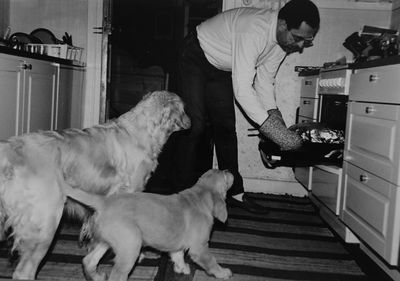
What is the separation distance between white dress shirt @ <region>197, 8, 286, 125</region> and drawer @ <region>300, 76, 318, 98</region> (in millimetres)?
503

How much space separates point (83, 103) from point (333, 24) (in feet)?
9.00

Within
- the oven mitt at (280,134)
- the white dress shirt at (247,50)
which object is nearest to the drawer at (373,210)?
the oven mitt at (280,134)

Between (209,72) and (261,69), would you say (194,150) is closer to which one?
(209,72)

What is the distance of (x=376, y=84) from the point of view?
224 cm

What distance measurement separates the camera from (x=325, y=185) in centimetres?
306

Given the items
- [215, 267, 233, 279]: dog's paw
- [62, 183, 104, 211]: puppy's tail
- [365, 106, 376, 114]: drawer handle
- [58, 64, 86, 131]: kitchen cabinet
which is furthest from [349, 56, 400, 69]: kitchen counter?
[58, 64, 86, 131]: kitchen cabinet

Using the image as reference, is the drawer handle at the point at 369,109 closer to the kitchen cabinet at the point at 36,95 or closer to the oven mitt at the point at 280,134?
the oven mitt at the point at 280,134

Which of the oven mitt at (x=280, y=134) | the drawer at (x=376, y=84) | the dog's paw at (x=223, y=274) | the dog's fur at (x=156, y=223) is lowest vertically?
the dog's paw at (x=223, y=274)

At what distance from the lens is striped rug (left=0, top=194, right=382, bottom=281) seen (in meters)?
2.19

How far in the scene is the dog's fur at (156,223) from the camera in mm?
1765

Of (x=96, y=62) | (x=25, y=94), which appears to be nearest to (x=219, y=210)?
(x=25, y=94)

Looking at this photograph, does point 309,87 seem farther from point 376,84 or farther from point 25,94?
point 25,94

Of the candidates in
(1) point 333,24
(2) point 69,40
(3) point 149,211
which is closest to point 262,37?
(3) point 149,211

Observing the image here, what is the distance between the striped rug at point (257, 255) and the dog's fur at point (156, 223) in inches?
6.2
